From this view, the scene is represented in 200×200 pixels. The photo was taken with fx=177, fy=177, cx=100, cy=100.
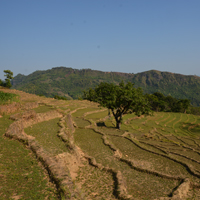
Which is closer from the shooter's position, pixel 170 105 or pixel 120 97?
pixel 120 97

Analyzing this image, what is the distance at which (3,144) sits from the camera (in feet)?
48.1

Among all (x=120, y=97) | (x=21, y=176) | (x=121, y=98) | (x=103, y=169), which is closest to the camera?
(x=21, y=176)

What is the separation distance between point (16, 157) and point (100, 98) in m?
25.9

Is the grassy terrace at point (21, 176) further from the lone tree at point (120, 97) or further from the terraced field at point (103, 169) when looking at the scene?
the lone tree at point (120, 97)

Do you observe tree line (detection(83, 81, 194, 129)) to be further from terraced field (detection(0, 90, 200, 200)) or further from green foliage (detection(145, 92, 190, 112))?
green foliage (detection(145, 92, 190, 112))

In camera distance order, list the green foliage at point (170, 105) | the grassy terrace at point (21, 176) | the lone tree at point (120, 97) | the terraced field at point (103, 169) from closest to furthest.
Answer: the grassy terrace at point (21, 176), the terraced field at point (103, 169), the lone tree at point (120, 97), the green foliage at point (170, 105)

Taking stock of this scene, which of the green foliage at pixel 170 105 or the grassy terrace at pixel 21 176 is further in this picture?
the green foliage at pixel 170 105

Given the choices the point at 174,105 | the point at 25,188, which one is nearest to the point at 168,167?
the point at 25,188

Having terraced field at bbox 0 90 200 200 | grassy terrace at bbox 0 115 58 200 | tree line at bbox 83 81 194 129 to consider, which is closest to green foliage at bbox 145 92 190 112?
tree line at bbox 83 81 194 129

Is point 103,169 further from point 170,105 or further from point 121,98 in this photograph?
point 170,105

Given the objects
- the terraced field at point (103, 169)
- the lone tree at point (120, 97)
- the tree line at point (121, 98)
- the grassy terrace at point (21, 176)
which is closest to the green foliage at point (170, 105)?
the tree line at point (121, 98)

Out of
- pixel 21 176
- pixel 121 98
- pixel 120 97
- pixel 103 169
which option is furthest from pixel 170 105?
pixel 21 176

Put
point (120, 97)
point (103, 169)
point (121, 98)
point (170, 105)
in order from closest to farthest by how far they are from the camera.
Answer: point (103, 169)
point (121, 98)
point (120, 97)
point (170, 105)

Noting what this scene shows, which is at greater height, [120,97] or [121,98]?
[120,97]
